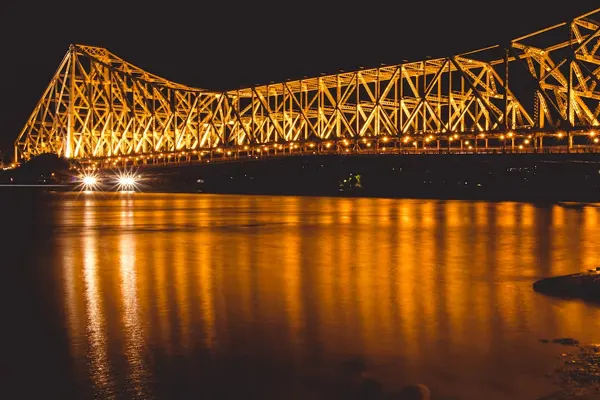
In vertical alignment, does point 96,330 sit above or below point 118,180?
below

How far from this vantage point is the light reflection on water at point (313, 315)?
7.39 meters

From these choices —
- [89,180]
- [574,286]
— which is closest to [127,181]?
[89,180]

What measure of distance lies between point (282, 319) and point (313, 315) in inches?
20.8

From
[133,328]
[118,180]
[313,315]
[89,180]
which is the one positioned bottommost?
[313,315]

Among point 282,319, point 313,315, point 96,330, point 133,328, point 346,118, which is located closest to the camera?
point 96,330

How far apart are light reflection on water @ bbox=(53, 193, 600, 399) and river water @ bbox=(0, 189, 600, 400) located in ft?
0.09

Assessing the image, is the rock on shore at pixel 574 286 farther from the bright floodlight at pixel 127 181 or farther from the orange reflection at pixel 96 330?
the bright floodlight at pixel 127 181

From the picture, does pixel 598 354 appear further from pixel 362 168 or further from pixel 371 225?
pixel 362 168

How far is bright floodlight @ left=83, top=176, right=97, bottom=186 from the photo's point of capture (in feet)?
381

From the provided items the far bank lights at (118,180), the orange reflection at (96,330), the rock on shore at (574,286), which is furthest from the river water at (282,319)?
the far bank lights at (118,180)

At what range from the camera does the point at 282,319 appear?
9.95m

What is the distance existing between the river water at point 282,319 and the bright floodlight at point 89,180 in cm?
9883

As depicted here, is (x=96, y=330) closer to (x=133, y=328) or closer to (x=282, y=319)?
(x=133, y=328)

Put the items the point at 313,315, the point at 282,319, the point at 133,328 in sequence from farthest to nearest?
the point at 313,315
the point at 282,319
the point at 133,328
